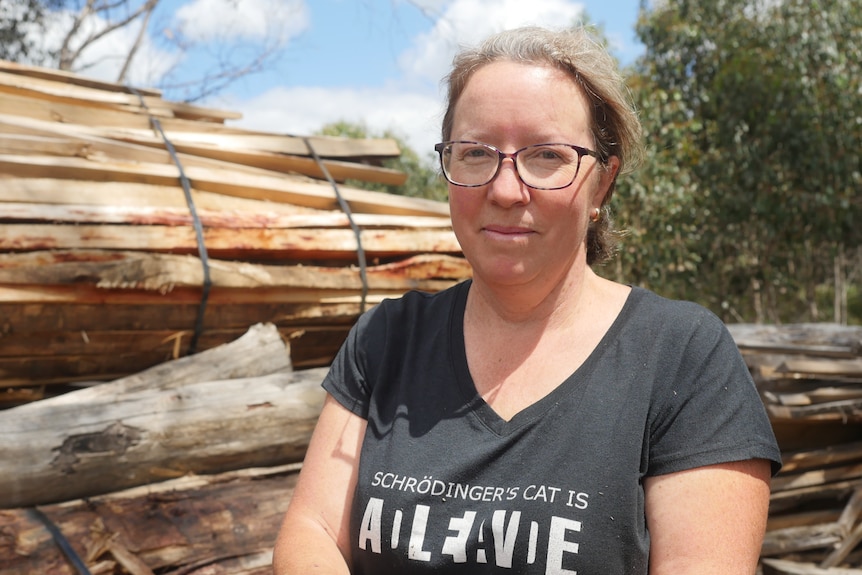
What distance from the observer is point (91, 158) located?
3.84 m

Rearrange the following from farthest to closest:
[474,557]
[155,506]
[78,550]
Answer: [155,506] < [78,550] < [474,557]

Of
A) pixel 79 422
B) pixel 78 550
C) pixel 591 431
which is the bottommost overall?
pixel 78 550

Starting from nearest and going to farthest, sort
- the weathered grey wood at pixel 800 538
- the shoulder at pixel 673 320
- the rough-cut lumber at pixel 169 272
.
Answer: the shoulder at pixel 673 320 → the rough-cut lumber at pixel 169 272 → the weathered grey wood at pixel 800 538

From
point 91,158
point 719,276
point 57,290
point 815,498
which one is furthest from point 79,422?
point 719,276

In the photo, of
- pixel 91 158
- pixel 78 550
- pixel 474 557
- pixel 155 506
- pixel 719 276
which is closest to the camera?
pixel 474 557

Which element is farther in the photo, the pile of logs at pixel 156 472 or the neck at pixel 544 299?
the pile of logs at pixel 156 472

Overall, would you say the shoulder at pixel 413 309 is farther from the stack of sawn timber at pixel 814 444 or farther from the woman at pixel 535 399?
the stack of sawn timber at pixel 814 444

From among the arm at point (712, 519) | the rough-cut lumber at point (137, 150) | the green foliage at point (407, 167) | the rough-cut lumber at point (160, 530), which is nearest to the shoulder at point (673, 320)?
the arm at point (712, 519)

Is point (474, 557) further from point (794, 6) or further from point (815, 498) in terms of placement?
point (794, 6)

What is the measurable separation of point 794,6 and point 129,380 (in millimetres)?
10441

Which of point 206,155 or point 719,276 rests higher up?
point 206,155

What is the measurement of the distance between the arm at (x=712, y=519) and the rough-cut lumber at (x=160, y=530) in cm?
163

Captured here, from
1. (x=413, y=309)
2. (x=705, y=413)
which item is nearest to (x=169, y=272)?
(x=413, y=309)

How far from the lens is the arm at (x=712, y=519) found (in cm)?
153
